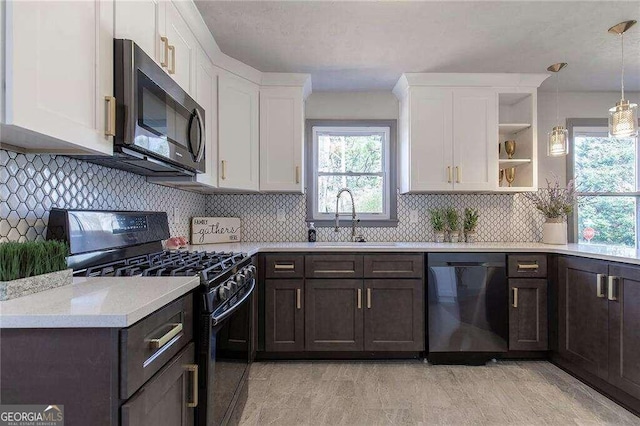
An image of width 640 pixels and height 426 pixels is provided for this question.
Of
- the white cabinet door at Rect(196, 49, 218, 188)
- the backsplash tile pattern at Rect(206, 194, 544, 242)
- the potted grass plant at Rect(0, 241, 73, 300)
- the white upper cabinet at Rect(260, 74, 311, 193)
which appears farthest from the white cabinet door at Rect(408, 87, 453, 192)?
the potted grass plant at Rect(0, 241, 73, 300)

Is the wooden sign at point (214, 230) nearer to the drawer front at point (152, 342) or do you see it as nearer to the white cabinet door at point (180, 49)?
the white cabinet door at point (180, 49)

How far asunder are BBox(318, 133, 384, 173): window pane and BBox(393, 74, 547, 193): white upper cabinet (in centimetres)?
49

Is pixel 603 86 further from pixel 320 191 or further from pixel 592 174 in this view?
pixel 320 191

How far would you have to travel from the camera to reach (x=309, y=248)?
271cm

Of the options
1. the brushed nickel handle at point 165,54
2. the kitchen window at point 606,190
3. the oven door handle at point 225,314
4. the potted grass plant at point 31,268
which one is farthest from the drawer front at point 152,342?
the kitchen window at point 606,190

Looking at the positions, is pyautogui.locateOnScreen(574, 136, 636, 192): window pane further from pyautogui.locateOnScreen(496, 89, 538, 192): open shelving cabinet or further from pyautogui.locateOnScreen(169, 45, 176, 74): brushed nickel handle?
pyautogui.locateOnScreen(169, 45, 176, 74): brushed nickel handle

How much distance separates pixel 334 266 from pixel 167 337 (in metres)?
1.76

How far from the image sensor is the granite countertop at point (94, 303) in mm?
844

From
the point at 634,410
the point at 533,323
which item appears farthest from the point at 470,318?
the point at 634,410

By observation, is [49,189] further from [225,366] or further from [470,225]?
[470,225]

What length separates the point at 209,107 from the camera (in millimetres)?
2590

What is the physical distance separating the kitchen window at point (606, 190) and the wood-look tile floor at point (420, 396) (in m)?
1.52

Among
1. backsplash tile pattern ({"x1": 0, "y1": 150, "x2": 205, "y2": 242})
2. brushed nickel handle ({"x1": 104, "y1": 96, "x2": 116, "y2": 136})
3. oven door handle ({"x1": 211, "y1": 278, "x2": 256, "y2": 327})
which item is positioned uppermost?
brushed nickel handle ({"x1": 104, "y1": 96, "x2": 116, "y2": 136})

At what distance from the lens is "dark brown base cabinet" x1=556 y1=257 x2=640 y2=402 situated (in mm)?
2020
